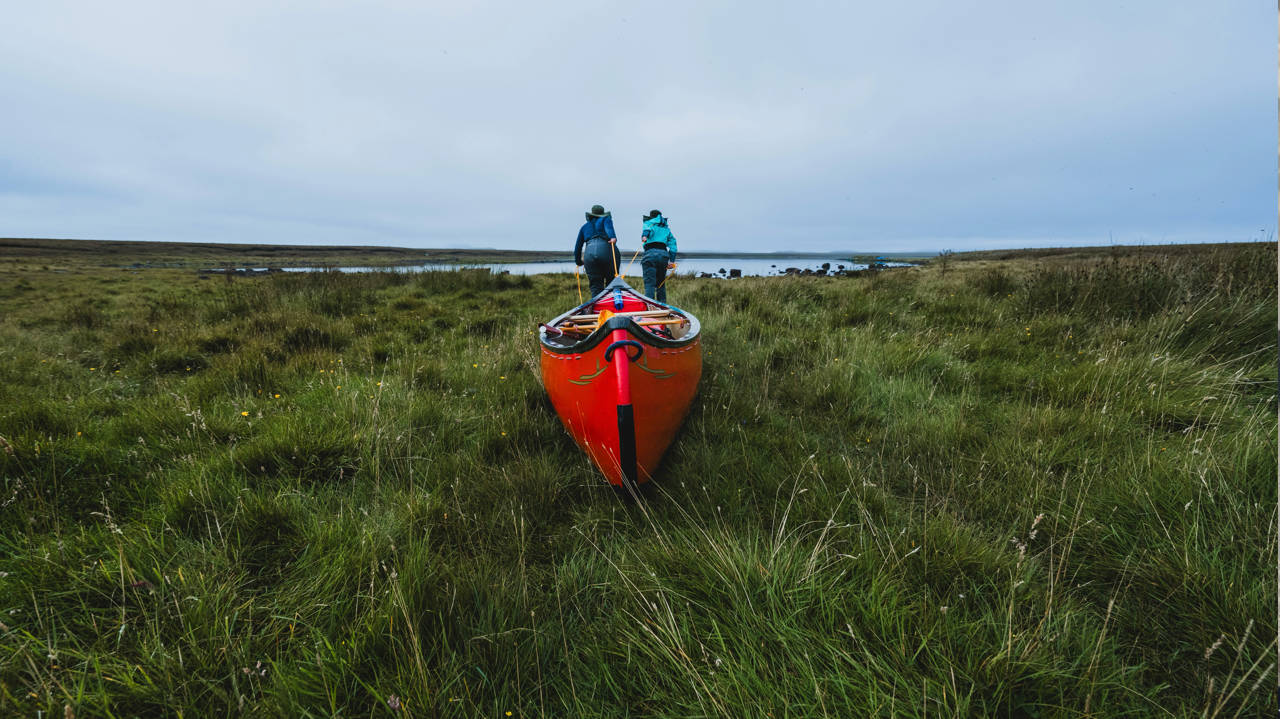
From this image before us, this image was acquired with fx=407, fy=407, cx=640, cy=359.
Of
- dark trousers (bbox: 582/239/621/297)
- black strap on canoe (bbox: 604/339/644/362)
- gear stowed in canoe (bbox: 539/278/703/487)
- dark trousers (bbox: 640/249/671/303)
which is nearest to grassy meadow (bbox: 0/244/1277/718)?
gear stowed in canoe (bbox: 539/278/703/487)

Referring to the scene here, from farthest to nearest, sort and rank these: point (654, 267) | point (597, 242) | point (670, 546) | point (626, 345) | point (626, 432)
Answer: point (654, 267) → point (597, 242) → point (626, 345) → point (626, 432) → point (670, 546)

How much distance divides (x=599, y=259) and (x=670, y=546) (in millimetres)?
6313

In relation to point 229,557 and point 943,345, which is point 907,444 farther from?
point 229,557

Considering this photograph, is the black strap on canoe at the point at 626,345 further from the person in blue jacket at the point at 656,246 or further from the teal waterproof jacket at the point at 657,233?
the teal waterproof jacket at the point at 657,233

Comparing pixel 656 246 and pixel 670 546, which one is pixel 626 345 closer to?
pixel 670 546

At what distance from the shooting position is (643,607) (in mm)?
1665

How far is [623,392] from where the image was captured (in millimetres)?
2824

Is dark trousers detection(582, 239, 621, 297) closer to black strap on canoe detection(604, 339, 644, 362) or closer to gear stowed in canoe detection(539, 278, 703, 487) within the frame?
gear stowed in canoe detection(539, 278, 703, 487)

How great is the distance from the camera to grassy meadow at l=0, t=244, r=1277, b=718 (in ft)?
4.35

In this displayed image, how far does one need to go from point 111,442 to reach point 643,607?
4.21m

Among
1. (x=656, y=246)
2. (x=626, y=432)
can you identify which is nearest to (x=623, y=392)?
(x=626, y=432)

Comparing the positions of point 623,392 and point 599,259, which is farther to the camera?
point 599,259

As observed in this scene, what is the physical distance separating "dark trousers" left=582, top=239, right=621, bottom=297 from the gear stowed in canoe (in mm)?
4210

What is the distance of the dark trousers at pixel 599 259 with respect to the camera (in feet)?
24.9
